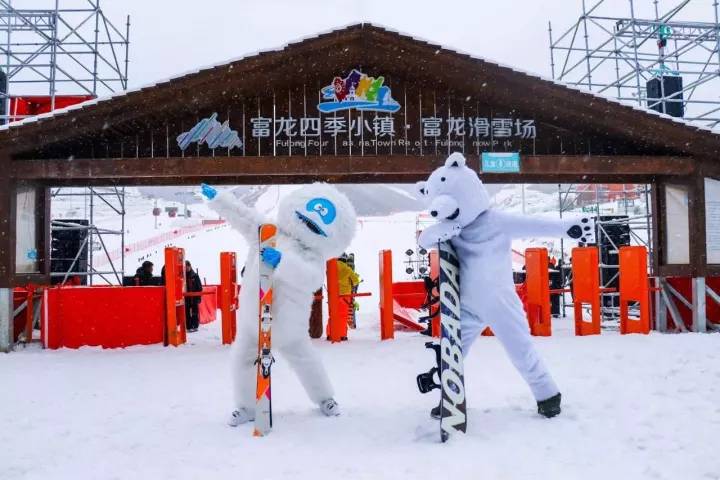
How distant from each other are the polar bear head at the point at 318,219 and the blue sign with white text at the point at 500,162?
4839mm

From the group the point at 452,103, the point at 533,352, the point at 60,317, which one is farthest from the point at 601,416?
the point at 60,317

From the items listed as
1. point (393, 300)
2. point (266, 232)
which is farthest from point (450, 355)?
point (393, 300)

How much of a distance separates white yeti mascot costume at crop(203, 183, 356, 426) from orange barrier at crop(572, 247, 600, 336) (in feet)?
19.3

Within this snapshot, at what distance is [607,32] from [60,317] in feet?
43.9

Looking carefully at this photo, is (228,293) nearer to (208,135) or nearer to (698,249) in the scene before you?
(208,135)

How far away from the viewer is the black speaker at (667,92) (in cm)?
1213

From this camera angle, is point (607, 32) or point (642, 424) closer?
point (642, 424)

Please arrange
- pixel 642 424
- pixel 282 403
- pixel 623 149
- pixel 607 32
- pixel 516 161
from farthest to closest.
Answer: pixel 607 32
pixel 623 149
pixel 516 161
pixel 282 403
pixel 642 424

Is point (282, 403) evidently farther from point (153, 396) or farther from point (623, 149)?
point (623, 149)

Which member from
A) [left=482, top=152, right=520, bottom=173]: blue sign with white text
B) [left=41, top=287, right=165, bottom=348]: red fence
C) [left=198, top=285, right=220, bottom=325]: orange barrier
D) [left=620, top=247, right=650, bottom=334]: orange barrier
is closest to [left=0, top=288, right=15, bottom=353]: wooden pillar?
[left=41, top=287, right=165, bottom=348]: red fence

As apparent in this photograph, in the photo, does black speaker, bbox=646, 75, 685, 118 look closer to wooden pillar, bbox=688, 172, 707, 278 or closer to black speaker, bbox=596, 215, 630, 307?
black speaker, bbox=596, 215, 630, 307

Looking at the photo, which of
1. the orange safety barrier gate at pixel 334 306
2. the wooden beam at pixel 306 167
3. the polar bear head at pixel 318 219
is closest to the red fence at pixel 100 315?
the wooden beam at pixel 306 167

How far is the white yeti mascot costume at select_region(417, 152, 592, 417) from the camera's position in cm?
407

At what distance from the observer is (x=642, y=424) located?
13.0 feet
